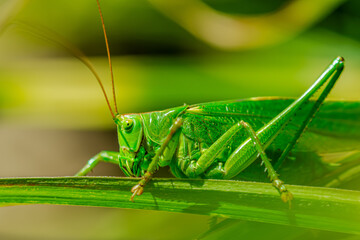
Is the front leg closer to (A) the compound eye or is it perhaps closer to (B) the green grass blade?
(B) the green grass blade

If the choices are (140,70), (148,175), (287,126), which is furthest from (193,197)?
A: (140,70)

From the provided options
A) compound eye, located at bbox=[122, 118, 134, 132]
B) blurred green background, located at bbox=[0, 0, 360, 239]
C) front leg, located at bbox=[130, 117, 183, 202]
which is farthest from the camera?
blurred green background, located at bbox=[0, 0, 360, 239]

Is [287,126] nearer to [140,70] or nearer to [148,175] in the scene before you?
[148,175]

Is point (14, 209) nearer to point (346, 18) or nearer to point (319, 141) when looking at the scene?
point (319, 141)

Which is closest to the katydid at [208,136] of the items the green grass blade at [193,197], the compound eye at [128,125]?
the compound eye at [128,125]

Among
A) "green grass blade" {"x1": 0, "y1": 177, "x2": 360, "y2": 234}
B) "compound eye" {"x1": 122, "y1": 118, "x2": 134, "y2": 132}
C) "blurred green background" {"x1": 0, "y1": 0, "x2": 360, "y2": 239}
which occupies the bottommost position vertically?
"green grass blade" {"x1": 0, "y1": 177, "x2": 360, "y2": 234}

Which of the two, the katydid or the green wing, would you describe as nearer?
the katydid

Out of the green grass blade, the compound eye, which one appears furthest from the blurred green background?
the green grass blade
